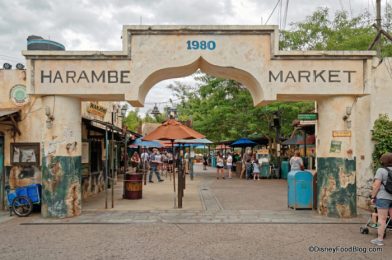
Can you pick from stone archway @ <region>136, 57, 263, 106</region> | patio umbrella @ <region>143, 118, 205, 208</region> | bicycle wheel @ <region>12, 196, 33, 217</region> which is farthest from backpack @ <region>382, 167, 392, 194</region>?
bicycle wheel @ <region>12, 196, 33, 217</region>

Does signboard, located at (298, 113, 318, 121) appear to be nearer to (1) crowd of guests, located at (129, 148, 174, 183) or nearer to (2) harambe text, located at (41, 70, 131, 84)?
(2) harambe text, located at (41, 70, 131, 84)

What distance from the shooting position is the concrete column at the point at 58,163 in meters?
9.83

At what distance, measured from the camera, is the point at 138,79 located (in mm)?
9953

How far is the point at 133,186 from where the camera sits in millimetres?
13273

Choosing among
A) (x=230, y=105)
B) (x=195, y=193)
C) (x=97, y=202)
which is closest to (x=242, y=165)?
(x=230, y=105)

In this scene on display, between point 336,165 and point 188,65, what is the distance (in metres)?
4.68

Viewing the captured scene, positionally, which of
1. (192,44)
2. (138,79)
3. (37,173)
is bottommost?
(37,173)

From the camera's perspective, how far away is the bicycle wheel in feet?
33.7

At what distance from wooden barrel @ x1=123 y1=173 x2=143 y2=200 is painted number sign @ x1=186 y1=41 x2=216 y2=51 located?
529 cm

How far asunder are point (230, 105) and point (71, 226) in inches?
648

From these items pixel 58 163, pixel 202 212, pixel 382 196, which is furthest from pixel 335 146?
pixel 58 163

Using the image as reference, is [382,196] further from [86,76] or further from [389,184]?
[86,76]

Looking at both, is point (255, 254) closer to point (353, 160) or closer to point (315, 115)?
point (353, 160)

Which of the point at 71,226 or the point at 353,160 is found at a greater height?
the point at 353,160
